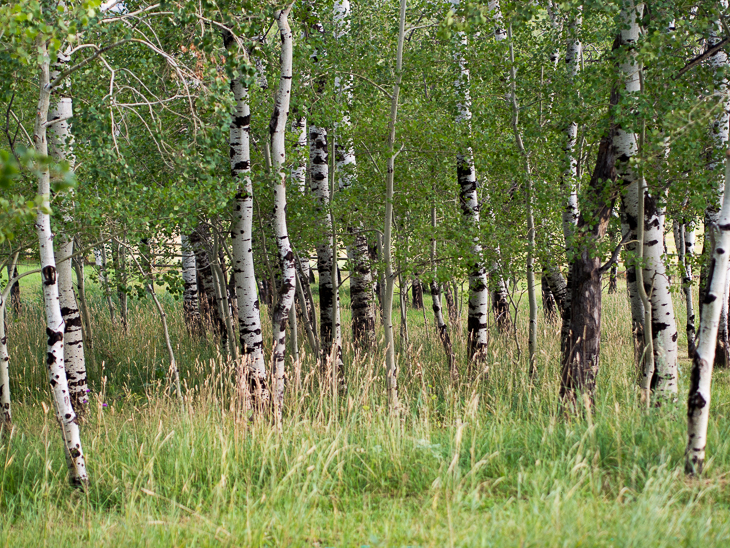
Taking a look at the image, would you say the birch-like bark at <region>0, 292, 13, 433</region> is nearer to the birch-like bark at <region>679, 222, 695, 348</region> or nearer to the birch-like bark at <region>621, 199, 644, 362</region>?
the birch-like bark at <region>621, 199, 644, 362</region>

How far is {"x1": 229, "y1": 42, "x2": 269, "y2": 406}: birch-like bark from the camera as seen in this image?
19.3 ft

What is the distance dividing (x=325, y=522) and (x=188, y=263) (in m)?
8.57

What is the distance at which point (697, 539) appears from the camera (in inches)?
118

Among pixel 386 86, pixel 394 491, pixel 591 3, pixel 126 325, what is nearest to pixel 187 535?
pixel 394 491

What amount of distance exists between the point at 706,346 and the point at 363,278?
18.1ft

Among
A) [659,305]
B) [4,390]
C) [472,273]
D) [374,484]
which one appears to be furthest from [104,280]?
[659,305]

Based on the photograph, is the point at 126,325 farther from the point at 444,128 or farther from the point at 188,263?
the point at 444,128

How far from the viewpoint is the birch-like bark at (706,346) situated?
12.1ft

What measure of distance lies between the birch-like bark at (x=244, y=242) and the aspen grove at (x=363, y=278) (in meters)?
0.03

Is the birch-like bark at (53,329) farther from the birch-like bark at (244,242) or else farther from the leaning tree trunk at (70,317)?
the birch-like bark at (244,242)

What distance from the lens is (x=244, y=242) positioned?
5.97 meters

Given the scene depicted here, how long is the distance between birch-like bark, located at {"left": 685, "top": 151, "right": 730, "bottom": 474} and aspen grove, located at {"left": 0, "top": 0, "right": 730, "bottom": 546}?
19 mm

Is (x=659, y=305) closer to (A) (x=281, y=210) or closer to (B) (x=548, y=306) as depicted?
(A) (x=281, y=210)

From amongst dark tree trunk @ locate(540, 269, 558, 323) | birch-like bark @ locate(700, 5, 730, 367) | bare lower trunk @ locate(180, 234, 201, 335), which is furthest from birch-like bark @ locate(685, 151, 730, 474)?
bare lower trunk @ locate(180, 234, 201, 335)
